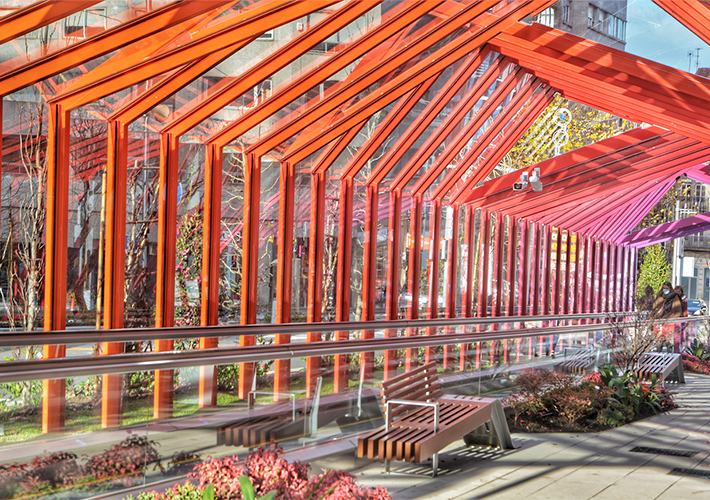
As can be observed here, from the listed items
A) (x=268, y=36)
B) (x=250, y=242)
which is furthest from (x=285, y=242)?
(x=268, y=36)

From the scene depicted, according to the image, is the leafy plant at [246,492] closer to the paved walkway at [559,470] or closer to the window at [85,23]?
the paved walkway at [559,470]

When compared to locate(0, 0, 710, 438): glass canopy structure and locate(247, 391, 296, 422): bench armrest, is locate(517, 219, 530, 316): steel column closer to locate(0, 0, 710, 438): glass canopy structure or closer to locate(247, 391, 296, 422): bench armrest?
locate(0, 0, 710, 438): glass canopy structure

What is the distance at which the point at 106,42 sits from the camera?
6168mm

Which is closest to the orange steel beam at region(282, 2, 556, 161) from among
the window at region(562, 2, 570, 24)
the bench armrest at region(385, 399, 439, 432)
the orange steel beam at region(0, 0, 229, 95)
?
the orange steel beam at region(0, 0, 229, 95)

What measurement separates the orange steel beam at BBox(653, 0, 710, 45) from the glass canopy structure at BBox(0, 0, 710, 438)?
2 centimetres

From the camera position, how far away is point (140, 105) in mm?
7898

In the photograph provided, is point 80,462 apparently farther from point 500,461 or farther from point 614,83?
point 614,83

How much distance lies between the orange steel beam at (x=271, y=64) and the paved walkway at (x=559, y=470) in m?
4.14

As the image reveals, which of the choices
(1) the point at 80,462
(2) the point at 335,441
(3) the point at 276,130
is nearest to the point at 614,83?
(3) the point at 276,130

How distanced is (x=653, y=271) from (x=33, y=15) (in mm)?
29406

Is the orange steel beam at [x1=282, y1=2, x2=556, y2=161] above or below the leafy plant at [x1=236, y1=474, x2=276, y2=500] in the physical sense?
above

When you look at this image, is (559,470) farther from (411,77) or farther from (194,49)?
(411,77)

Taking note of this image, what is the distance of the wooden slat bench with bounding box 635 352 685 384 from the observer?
35.1ft

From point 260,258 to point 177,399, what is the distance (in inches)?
206
